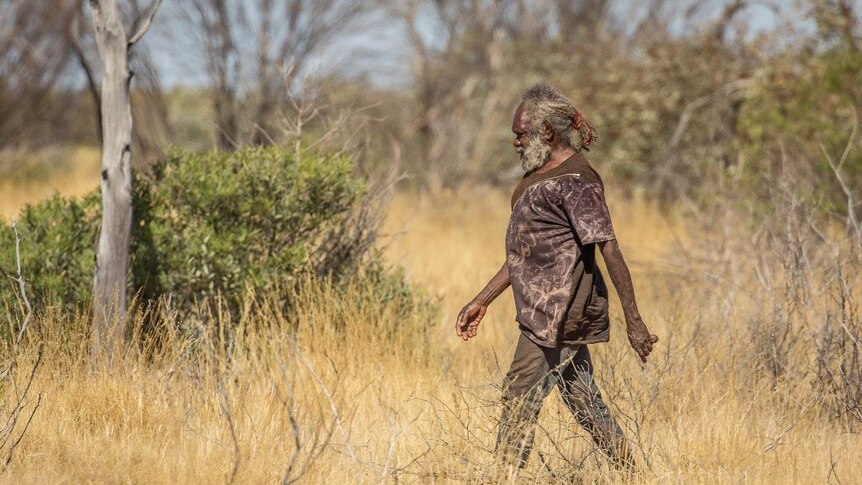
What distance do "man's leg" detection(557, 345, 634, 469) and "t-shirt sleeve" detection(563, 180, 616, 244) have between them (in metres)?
0.49

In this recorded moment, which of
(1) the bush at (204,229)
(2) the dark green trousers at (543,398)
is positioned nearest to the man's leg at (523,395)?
(2) the dark green trousers at (543,398)

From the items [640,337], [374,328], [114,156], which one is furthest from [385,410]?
[114,156]

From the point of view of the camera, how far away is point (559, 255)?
3.86 meters

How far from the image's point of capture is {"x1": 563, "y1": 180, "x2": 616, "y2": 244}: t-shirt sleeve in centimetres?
374

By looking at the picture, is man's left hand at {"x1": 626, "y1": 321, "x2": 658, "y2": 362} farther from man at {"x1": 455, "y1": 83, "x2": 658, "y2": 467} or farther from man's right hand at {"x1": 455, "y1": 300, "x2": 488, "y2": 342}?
man's right hand at {"x1": 455, "y1": 300, "x2": 488, "y2": 342}

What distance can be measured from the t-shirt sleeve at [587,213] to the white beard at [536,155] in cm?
22

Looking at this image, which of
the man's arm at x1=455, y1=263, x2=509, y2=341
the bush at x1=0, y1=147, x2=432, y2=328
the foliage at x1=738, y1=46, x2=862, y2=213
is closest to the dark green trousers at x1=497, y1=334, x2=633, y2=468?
the man's arm at x1=455, y1=263, x2=509, y2=341

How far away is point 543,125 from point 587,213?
422 millimetres

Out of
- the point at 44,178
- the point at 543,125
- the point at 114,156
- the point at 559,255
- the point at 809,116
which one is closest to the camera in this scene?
the point at 559,255

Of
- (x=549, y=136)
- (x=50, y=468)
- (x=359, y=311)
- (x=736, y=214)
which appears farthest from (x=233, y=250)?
(x=736, y=214)

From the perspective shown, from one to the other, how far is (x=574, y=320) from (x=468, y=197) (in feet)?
38.8

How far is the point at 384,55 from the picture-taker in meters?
15.5

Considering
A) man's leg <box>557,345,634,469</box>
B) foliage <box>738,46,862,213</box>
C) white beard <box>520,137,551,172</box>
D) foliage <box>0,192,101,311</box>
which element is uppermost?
foliage <box>738,46,862,213</box>

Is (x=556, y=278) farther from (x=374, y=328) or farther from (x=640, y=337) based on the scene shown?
(x=374, y=328)
